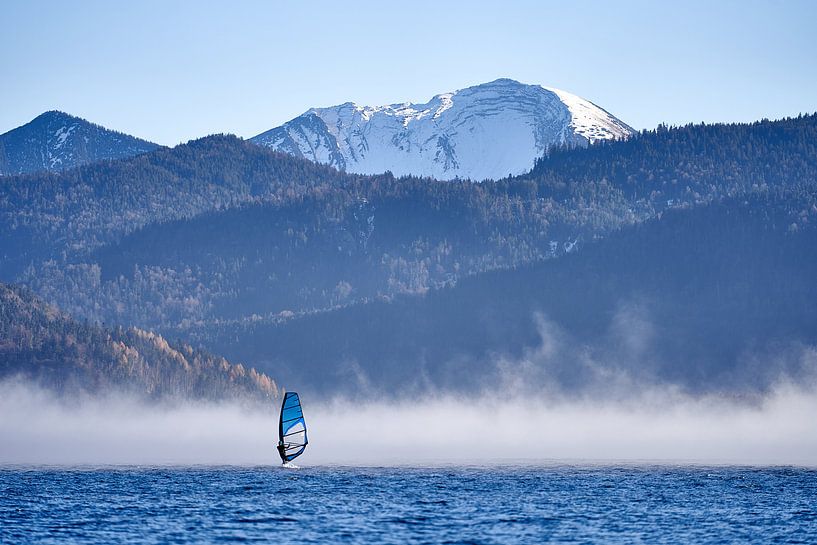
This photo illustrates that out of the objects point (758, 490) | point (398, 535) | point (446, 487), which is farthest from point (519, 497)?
point (398, 535)

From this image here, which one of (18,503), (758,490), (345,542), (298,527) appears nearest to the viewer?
(345,542)

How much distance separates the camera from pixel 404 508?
137375 millimetres

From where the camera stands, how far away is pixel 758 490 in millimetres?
164000

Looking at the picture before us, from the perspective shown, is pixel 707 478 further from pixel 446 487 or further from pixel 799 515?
pixel 799 515

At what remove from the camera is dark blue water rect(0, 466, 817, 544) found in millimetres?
116375

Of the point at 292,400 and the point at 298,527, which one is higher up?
the point at 292,400

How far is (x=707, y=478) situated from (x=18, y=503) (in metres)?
81.2

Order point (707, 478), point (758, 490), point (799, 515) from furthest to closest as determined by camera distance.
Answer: point (707, 478), point (758, 490), point (799, 515)

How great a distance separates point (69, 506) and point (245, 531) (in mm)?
27637

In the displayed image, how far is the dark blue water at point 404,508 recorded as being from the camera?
116375mm

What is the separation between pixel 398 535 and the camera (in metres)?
116

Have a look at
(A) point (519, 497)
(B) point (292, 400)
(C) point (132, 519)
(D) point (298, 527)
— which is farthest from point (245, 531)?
(B) point (292, 400)

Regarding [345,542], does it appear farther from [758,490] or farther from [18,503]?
[758,490]

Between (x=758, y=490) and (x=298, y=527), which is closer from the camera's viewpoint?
(x=298, y=527)
